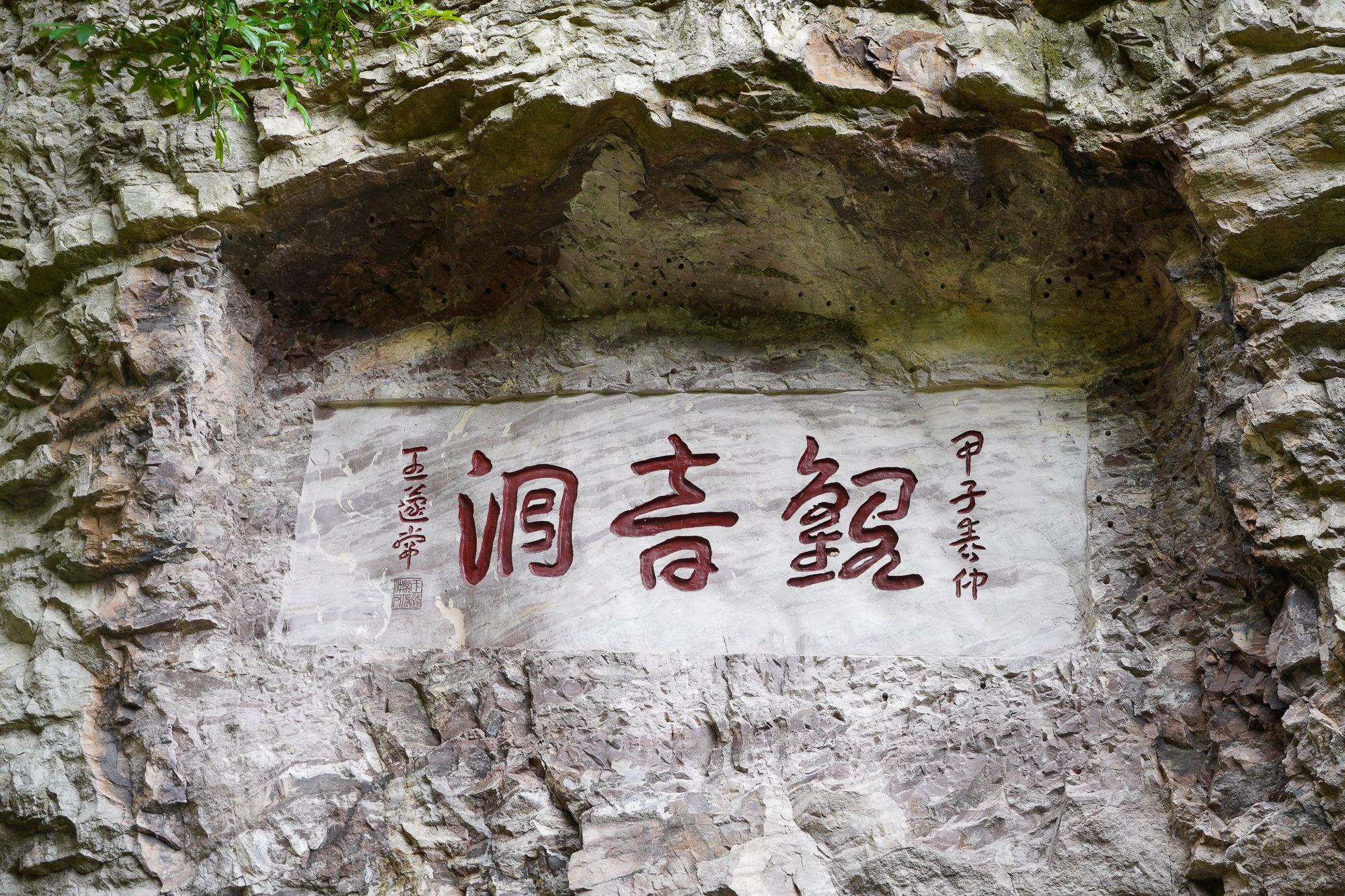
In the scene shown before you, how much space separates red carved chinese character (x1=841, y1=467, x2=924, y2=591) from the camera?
3.76 meters

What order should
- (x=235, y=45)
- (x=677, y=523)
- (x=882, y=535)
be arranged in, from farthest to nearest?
1. (x=235, y=45)
2. (x=677, y=523)
3. (x=882, y=535)

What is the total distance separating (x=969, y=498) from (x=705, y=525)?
2.93 ft

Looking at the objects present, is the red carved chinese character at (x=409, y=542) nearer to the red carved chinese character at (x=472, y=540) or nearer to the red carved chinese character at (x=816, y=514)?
the red carved chinese character at (x=472, y=540)

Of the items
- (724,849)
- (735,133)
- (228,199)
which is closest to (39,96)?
(228,199)

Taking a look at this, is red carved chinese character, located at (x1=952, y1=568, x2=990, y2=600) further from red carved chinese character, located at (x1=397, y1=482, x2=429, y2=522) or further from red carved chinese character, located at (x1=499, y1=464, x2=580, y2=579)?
red carved chinese character, located at (x1=397, y1=482, x2=429, y2=522)

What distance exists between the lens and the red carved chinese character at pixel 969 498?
385cm

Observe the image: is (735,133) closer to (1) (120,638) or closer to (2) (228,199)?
(2) (228,199)

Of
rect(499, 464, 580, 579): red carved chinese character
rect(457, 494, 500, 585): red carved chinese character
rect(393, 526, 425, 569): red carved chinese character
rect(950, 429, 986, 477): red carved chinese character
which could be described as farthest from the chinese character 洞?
rect(950, 429, 986, 477): red carved chinese character

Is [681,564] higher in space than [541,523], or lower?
lower

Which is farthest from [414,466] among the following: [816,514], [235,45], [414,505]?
[235,45]

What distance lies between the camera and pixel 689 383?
4.17m

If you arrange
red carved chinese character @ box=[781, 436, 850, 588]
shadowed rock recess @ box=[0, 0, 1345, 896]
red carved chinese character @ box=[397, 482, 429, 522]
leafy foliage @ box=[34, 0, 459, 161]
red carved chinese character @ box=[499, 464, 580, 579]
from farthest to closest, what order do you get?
1. red carved chinese character @ box=[397, 482, 429, 522]
2. red carved chinese character @ box=[499, 464, 580, 579]
3. red carved chinese character @ box=[781, 436, 850, 588]
4. leafy foliage @ box=[34, 0, 459, 161]
5. shadowed rock recess @ box=[0, 0, 1345, 896]

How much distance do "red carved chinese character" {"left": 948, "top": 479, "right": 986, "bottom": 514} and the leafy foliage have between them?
2.36 m

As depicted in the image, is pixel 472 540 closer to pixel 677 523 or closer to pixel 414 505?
pixel 414 505
